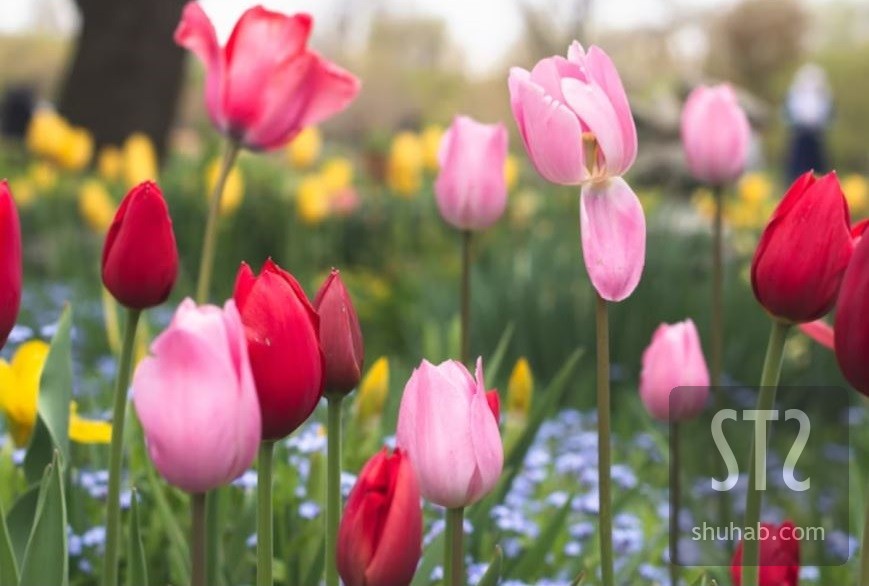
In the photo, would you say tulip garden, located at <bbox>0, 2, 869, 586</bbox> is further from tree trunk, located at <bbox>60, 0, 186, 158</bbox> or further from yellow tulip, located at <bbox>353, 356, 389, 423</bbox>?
tree trunk, located at <bbox>60, 0, 186, 158</bbox>

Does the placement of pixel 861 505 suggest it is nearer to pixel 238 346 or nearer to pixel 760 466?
pixel 760 466

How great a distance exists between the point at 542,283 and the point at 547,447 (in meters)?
1.28

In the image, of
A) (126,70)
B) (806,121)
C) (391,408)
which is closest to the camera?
(391,408)

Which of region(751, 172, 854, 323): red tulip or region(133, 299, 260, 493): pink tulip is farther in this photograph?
region(751, 172, 854, 323): red tulip

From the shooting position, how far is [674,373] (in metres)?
1.52

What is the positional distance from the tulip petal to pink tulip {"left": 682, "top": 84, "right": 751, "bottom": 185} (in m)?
1.06

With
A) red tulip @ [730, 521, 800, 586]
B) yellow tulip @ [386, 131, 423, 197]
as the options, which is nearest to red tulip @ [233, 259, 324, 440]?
red tulip @ [730, 521, 800, 586]

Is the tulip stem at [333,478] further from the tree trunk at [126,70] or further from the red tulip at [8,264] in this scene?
the tree trunk at [126,70]

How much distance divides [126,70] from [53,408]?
23.7 feet

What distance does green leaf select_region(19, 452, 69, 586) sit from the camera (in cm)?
Answer: 101

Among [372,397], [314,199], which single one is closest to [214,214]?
[372,397]

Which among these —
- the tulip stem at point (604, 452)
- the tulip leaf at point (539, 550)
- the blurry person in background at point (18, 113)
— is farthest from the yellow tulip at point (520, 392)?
the blurry person in background at point (18, 113)

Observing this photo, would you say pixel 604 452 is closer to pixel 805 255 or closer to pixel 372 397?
pixel 805 255

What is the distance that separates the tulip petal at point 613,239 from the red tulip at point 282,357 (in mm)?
238
